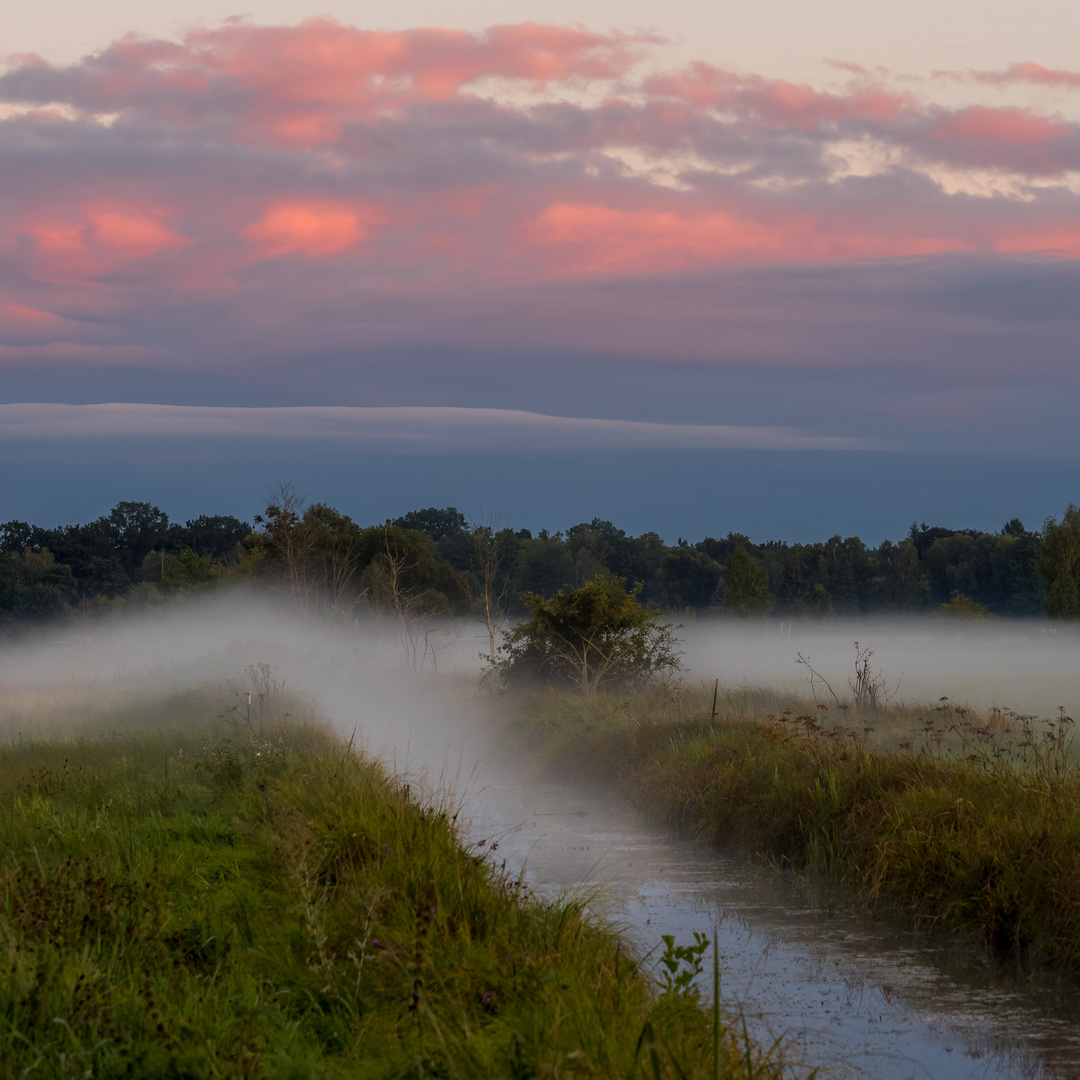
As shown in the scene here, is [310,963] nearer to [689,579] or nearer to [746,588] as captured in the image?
[746,588]

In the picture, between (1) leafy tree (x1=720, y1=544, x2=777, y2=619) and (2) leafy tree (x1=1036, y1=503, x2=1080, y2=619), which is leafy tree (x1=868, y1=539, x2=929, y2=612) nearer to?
(1) leafy tree (x1=720, y1=544, x2=777, y2=619)

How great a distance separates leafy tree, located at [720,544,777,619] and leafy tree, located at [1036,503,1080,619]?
17273 mm

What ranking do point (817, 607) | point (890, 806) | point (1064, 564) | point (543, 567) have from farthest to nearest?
point (543, 567), point (817, 607), point (1064, 564), point (890, 806)

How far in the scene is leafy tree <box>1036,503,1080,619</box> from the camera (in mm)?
59938

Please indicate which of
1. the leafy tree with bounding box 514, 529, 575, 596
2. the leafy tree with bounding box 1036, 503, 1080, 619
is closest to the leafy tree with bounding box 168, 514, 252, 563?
the leafy tree with bounding box 514, 529, 575, 596

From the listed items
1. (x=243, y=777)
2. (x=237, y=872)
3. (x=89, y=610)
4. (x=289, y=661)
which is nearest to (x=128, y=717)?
(x=289, y=661)

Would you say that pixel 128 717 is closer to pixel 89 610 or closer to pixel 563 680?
pixel 563 680

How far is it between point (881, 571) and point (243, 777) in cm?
9335

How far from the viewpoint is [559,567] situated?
9569cm

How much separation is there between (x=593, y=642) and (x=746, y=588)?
47345 millimetres

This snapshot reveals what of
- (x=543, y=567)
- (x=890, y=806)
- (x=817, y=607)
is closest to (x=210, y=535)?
(x=543, y=567)

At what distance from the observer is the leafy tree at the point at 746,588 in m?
73.0

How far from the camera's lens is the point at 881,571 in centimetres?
10050

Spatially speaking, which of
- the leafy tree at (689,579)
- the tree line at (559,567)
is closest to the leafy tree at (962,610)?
the tree line at (559,567)
